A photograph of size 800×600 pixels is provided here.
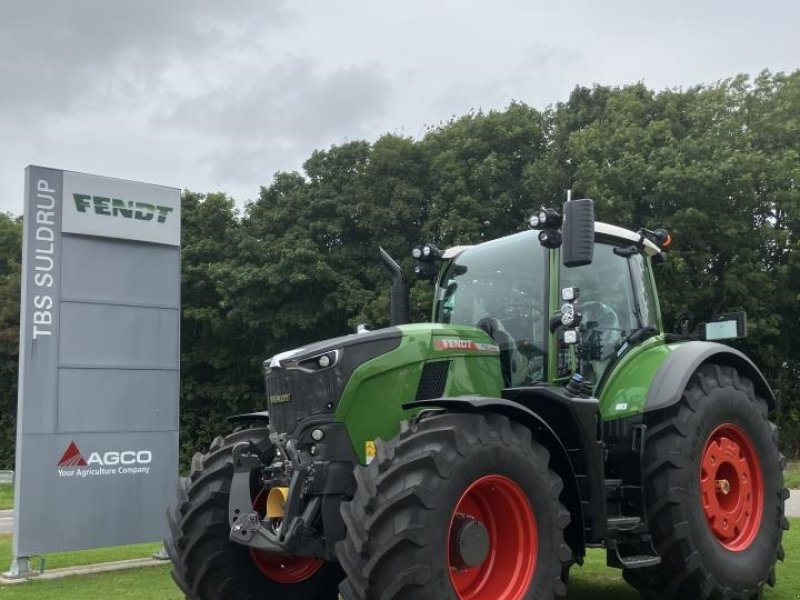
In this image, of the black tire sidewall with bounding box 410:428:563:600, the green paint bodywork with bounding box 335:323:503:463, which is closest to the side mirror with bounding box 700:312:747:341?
the green paint bodywork with bounding box 335:323:503:463

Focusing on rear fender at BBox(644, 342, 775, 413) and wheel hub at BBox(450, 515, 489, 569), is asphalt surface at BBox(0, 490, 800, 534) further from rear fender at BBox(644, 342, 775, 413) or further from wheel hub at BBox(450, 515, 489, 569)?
wheel hub at BBox(450, 515, 489, 569)

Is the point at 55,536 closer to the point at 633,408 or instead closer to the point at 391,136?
the point at 633,408

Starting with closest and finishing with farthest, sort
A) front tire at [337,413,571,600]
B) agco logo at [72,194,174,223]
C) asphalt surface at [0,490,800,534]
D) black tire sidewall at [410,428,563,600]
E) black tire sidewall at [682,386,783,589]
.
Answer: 1. front tire at [337,413,571,600]
2. black tire sidewall at [410,428,563,600]
3. black tire sidewall at [682,386,783,589]
4. agco logo at [72,194,174,223]
5. asphalt surface at [0,490,800,534]

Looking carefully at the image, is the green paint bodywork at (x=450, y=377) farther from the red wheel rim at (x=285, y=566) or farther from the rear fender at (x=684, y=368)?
the red wheel rim at (x=285, y=566)

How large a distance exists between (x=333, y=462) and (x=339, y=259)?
2532cm

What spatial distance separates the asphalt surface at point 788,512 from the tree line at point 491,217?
25.1 feet

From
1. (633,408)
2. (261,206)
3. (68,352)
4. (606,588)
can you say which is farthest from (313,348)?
(261,206)

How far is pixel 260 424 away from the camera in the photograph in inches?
256

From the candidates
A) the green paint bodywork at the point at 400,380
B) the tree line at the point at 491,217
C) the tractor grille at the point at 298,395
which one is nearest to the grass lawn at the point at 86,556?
the tractor grille at the point at 298,395

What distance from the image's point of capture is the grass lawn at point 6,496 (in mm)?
22377

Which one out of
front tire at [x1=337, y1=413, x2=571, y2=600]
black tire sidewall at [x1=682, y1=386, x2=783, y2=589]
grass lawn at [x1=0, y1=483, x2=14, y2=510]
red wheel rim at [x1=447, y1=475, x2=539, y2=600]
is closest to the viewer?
front tire at [x1=337, y1=413, x2=571, y2=600]

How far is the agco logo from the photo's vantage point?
10375mm

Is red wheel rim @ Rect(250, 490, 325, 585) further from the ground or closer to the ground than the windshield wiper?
closer to the ground

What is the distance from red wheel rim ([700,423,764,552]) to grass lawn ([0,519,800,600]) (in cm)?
72
